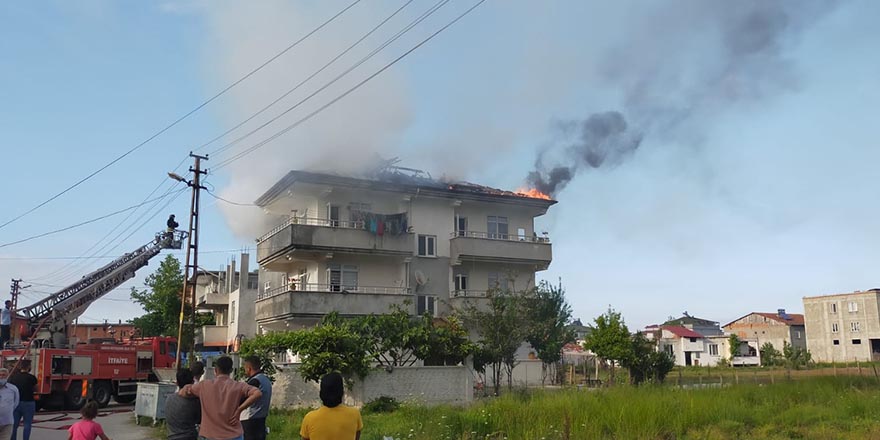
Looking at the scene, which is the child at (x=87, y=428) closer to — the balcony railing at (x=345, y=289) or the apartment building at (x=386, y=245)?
the apartment building at (x=386, y=245)

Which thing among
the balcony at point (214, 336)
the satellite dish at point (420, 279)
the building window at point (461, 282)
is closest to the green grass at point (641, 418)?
the satellite dish at point (420, 279)

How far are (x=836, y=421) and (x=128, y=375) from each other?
25.8 metres

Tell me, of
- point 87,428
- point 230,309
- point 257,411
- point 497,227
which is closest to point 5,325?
point 230,309

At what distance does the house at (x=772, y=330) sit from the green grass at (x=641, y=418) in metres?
74.3

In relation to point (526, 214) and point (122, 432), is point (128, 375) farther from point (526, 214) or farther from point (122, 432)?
point (526, 214)

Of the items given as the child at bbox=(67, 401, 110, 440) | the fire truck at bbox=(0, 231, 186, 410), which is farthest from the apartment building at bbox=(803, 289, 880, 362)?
the child at bbox=(67, 401, 110, 440)

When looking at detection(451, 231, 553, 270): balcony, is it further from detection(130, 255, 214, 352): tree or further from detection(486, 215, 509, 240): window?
detection(130, 255, 214, 352): tree

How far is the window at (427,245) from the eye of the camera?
39.1 metres

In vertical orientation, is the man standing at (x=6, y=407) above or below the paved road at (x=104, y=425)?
above

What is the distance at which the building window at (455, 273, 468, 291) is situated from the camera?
130 ft

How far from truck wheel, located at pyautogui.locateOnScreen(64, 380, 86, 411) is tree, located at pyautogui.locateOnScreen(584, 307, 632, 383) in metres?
21.8

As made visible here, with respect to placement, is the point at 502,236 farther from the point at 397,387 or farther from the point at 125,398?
the point at 125,398

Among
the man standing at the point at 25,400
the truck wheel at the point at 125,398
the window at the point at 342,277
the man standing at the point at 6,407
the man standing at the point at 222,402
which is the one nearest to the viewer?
the man standing at the point at 222,402

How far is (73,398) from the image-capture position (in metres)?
27.9
